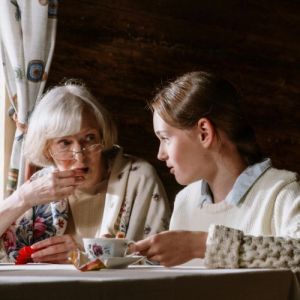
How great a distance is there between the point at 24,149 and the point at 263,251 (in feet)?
4.18

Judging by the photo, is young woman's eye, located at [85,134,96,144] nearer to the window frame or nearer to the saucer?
the window frame

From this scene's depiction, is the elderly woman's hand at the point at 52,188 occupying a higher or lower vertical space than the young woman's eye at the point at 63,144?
lower

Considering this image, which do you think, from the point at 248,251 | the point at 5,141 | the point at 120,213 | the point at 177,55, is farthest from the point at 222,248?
the point at 177,55

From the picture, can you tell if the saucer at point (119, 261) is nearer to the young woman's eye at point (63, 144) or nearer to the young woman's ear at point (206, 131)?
the young woman's ear at point (206, 131)

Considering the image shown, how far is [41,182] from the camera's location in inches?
87.7

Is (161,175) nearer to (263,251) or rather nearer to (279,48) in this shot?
(279,48)

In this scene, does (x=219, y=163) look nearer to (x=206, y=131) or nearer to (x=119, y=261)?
(x=206, y=131)

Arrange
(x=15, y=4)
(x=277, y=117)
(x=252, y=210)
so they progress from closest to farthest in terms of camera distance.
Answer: (x=252, y=210) < (x=15, y=4) < (x=277, y=117)

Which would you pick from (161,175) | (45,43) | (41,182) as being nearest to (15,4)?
(45,43)

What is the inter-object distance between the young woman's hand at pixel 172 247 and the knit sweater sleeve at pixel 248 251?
4 cm

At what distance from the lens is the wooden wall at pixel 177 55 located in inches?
111

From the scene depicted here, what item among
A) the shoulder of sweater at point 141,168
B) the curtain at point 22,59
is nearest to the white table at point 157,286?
the shoulder of sweater at point 141,168

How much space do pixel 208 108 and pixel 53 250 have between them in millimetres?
617

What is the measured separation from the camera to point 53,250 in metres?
1.91
